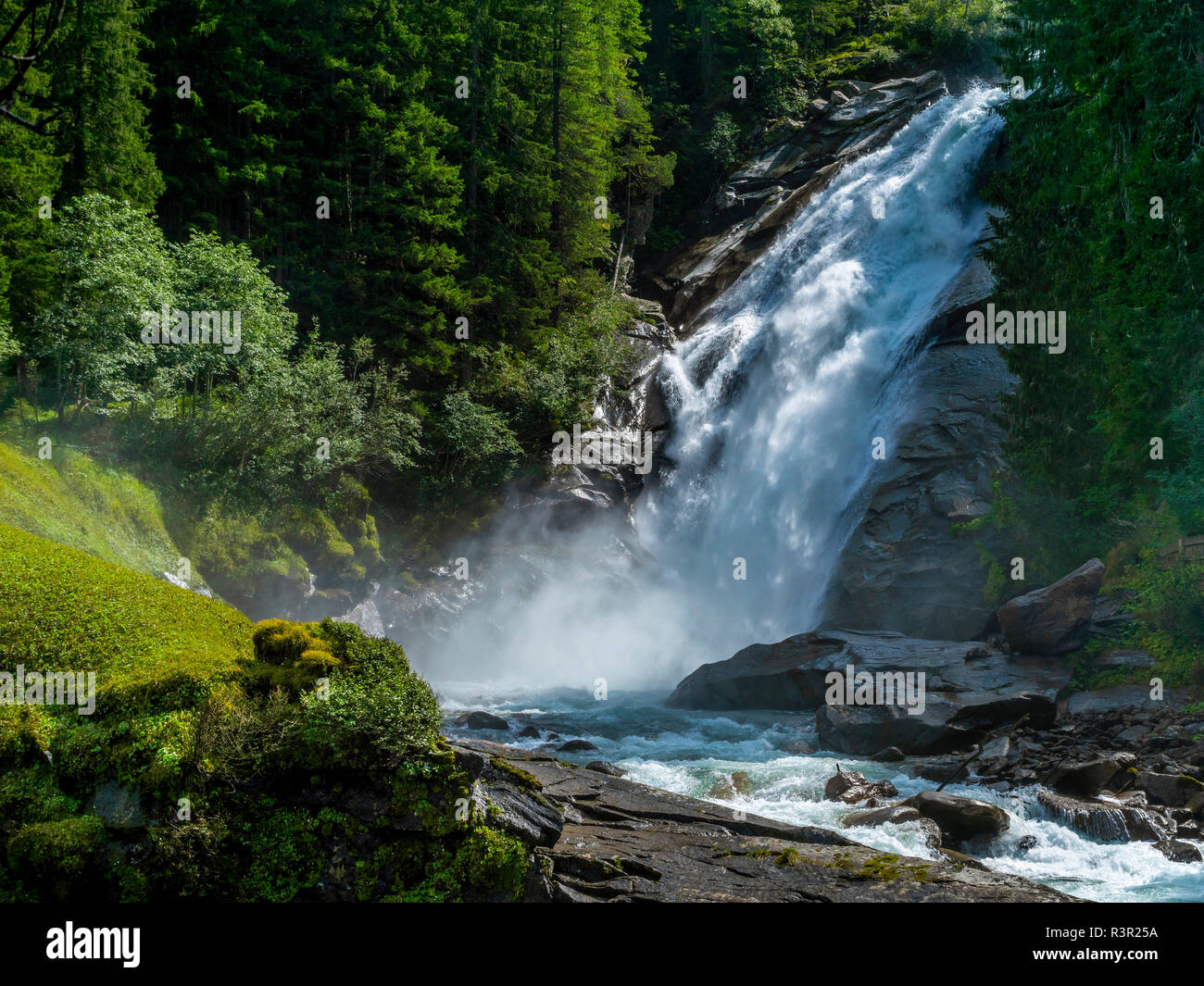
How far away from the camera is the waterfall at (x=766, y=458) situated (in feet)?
102

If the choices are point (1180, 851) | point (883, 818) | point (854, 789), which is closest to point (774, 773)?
point (854, 789)

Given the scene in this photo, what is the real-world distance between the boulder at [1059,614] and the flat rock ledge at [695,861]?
10.8 meters

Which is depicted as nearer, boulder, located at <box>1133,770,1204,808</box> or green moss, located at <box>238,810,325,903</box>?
green moss, located at <box>238,810,325,903</box>

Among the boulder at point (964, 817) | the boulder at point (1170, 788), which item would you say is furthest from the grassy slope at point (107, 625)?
the boulder at point (1170, 788)

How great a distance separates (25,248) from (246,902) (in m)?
24.0

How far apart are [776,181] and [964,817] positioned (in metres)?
38.8

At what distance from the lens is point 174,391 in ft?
84.0

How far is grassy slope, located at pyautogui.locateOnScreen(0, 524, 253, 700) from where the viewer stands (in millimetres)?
9789

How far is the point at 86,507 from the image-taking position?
21.3 metres

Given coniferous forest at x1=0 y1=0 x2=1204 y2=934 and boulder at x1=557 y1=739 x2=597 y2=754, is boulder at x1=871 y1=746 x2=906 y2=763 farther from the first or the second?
boulder at x1=557 y1=739 x2=597 y2=754

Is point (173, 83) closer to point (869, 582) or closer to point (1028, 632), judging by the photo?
point (869, 582)

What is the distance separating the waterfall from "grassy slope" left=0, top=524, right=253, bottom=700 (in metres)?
18.4

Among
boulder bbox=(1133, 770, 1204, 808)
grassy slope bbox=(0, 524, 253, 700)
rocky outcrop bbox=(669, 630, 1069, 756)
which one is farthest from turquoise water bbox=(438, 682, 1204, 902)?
grassy slope bbox=(0, 524, 253, 700)

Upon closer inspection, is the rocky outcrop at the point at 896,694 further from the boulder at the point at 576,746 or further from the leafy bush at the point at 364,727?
the leafy bush at the point at 364,727
